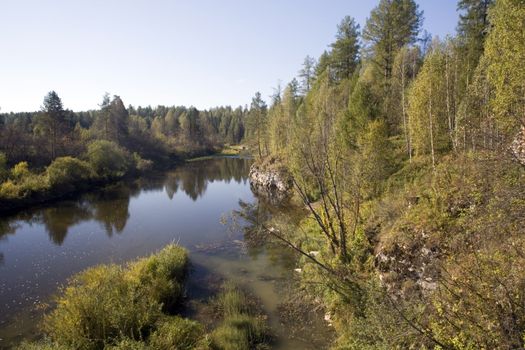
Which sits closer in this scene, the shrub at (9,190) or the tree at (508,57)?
the tree at (508,57)

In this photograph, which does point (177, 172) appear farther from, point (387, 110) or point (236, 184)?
point (387, 110)

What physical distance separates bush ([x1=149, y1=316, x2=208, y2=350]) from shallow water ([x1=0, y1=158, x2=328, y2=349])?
1.97 metres

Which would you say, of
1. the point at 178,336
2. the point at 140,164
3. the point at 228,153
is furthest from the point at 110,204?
the point at 228,153

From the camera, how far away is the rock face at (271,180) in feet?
136

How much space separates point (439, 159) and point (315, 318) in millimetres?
14849

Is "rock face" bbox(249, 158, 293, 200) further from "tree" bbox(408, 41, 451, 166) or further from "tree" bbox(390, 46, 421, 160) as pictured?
"tree" bbox(408, 41, 451, 166)

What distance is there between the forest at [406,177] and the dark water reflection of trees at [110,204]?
4.10 m

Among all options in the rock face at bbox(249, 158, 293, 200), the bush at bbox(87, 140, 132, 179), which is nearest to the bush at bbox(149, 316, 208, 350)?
the rock face at bbox(249, 158, 293, 200)

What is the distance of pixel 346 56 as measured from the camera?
44344 millimetres

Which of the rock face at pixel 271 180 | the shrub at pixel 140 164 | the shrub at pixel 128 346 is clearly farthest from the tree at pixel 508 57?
the shrub at pixel 140 164

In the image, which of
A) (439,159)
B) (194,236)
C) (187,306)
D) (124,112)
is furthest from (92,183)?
(439,159)

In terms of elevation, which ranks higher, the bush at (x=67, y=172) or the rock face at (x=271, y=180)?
the bush at (x=67, y=172)

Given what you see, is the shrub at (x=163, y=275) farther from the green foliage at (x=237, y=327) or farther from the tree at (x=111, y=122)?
the tree at (x=111, y=122)

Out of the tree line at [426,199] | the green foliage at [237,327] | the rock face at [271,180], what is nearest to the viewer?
the tree line at [426,199]
